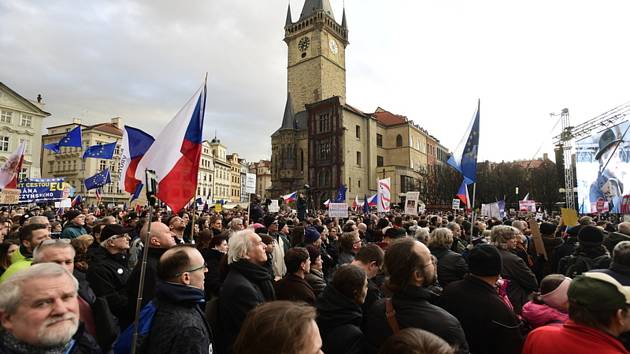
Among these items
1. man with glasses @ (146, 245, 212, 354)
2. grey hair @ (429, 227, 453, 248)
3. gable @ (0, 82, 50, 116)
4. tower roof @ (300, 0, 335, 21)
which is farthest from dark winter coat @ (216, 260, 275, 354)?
tower roof @ (300, 0, 335, 21)

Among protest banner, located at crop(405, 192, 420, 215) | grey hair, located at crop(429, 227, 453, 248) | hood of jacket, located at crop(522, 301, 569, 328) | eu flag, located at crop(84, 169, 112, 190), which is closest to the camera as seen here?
hood of jacket, located at crop(522, 301, 569, 328)

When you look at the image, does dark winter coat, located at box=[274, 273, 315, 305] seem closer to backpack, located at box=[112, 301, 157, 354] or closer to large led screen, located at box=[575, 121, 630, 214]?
backpack, located at box=[112, 301, 157, 354]

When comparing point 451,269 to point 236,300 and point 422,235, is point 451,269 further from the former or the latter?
point 236,300

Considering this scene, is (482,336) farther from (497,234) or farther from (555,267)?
(555,267)

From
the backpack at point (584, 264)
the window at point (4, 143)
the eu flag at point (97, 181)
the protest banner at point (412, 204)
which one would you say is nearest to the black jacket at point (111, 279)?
the backpack at point (584, 264)

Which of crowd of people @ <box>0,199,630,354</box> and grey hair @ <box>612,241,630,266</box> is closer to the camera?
crowd of people @ <box>0,199,630,354</box>

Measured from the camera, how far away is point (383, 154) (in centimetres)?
6612

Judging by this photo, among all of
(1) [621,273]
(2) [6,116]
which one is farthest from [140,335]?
(2) [6,116]

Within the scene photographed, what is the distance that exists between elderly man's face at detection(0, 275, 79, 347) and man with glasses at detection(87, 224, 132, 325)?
1.92 m

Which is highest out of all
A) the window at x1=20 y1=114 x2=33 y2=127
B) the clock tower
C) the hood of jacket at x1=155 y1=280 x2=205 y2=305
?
the clock tower

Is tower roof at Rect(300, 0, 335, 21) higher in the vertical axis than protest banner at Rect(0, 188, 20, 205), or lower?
A: higher

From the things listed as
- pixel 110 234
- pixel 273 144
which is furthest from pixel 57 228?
pixel 273 144

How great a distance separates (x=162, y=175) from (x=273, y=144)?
5679 cm

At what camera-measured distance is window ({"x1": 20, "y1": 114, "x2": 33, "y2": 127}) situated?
44812 millimetres
